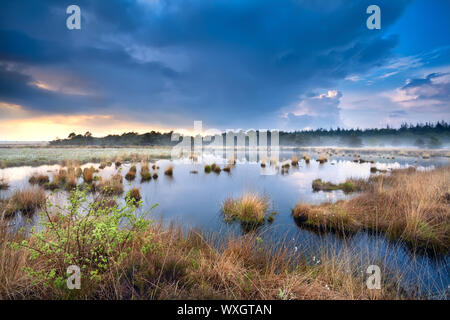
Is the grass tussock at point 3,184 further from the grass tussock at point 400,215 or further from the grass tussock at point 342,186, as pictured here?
the grass tussock at point 342,186

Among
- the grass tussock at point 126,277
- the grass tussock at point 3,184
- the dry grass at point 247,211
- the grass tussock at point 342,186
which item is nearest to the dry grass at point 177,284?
the grass tussock at point 126,277

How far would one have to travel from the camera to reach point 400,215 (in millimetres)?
7559

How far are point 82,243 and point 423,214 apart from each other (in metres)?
10.8

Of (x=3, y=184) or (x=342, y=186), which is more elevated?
(x=3, y=184)

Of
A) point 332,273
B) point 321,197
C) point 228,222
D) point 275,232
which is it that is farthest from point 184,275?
point 321,197

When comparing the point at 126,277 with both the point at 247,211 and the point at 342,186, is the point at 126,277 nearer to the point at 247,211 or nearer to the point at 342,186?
the point at 247,211

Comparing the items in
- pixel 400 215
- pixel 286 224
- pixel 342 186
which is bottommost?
pixel 286 224

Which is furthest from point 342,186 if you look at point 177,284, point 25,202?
point 25,202

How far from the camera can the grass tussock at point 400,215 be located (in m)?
6.42

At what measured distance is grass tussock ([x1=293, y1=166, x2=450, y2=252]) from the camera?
642cm

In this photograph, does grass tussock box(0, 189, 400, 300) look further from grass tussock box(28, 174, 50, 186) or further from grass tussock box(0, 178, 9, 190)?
grass tussock box(28, 174, 50, 186)

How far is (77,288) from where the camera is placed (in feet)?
9.82

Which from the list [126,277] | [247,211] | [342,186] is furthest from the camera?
[342,186]

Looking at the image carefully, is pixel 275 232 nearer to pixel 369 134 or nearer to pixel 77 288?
pixel 77 288
